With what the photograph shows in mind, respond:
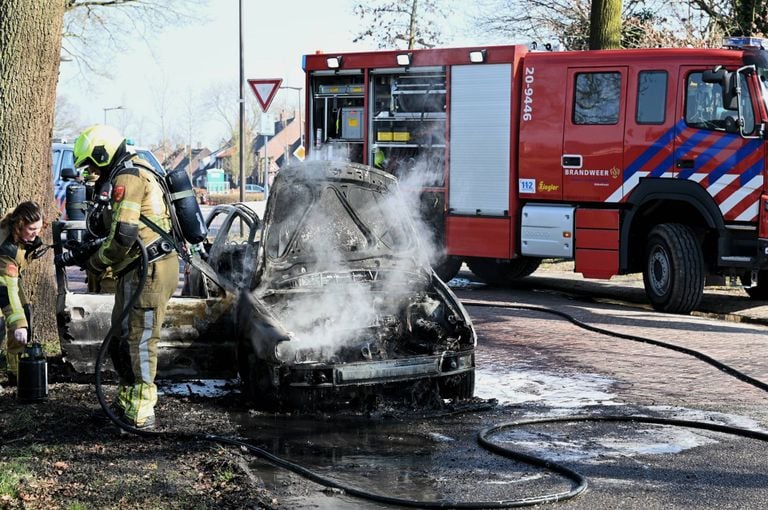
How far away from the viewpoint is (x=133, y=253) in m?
6.62

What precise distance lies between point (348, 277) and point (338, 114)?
7658mm

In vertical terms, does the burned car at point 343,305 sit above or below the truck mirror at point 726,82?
below

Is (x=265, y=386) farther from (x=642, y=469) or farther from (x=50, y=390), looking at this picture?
(x=642, y=469)

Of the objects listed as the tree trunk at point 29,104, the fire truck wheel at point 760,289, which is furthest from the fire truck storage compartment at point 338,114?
the tree trunk at point 29,104

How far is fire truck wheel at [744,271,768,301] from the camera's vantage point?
12.9 m

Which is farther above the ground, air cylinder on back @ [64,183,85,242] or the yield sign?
the yield sign

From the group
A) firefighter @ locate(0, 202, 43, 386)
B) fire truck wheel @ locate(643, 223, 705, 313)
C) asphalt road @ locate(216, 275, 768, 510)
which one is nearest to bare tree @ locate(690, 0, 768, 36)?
fire truck wheel @ locate(643, 223, 705, 313)

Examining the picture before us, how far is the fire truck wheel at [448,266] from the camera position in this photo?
564 inches

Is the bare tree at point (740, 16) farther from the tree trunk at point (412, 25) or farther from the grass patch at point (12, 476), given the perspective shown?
the grass patch at point (12, 476)

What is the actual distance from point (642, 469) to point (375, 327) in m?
2.41

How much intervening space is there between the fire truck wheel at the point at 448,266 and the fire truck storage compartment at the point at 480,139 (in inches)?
34.5

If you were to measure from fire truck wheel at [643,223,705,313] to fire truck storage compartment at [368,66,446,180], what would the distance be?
3.15 metres

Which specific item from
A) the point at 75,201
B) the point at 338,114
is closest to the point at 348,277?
the point at 75,201

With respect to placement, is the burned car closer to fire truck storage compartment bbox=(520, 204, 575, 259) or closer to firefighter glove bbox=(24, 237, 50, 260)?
firefighter glove bbox=(24, 237, 50, 260)
